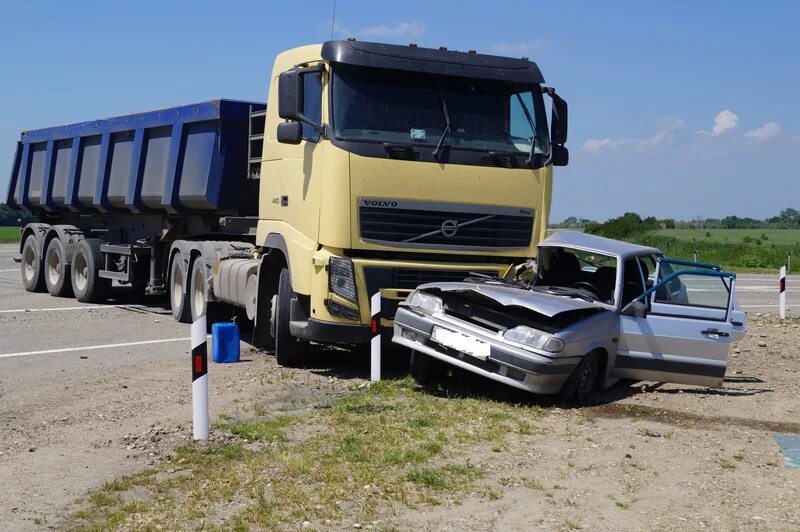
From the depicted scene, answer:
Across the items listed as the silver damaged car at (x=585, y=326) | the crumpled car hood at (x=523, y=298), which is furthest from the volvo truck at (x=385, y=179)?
the crumpled car hood at (x=523, y=298)

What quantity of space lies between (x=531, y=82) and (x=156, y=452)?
19.4 ft

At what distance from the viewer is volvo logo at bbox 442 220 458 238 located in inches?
431

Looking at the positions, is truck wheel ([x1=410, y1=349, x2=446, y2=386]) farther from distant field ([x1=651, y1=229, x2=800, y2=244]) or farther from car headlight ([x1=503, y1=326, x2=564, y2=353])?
distant field ([x1=651, y1=229, x2=800, y2=244])

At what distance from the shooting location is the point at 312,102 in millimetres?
10883

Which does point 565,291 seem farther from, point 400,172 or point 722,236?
point 722,236

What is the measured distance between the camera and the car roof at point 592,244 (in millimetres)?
10273

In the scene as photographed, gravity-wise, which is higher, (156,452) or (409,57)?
(409,57)

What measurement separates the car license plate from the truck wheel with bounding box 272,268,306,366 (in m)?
2.22

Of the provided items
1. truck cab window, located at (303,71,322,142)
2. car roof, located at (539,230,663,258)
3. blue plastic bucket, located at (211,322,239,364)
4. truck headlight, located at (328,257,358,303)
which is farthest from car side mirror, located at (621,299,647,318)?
blue plastic bucket, located at (211,322,239,364)

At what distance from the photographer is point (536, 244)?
11344mm

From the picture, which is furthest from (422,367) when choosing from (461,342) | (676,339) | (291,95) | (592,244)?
(291,95)

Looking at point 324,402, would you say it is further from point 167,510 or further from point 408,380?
point 167,510

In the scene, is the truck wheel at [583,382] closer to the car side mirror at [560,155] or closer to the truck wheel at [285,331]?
the car side mirror at [560,155]

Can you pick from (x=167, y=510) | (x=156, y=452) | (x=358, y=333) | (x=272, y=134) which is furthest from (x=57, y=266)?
(x=167, y=510)
